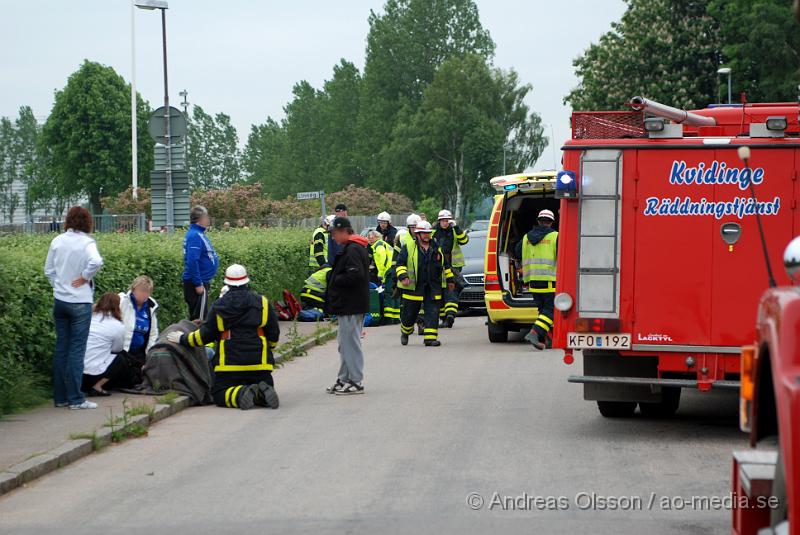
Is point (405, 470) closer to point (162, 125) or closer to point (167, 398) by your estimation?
point (167, 398)

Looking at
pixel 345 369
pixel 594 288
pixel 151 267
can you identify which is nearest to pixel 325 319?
pixel 151 267

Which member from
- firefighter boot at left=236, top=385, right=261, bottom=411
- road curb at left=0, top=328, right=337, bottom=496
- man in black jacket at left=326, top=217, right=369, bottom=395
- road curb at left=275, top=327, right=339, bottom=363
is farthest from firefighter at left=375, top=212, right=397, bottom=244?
road curb at left=0, top=328, right=337, bottom=496

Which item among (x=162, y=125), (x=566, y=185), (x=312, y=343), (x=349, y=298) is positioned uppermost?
(x=162, y=125)

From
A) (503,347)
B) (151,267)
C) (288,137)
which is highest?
(288,137)

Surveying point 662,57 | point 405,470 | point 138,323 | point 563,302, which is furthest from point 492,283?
point 662,57

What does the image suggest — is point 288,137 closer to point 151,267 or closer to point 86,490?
point 151,267

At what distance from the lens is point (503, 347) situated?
19406mm

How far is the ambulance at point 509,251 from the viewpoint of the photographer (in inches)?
738

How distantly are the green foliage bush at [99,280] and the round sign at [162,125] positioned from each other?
1.54m

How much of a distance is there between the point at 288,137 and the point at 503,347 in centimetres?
9120

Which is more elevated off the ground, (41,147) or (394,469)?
(41,147)

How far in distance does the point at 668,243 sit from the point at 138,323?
5854 mm

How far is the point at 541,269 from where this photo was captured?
1800 centimetres

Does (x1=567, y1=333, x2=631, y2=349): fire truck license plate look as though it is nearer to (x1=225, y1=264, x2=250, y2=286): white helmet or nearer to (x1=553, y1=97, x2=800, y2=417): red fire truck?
(x1=553, y1=97, x2=800, y2=417): red fire truck
